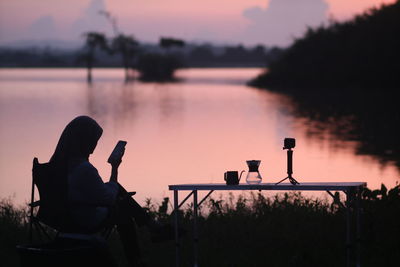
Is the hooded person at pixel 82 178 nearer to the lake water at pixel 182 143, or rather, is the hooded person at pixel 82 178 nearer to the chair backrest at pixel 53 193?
the chair backrest at pixel 53 193

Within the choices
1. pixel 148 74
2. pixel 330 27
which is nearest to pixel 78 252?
pixel 330 27

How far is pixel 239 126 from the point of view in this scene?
77.0 feet

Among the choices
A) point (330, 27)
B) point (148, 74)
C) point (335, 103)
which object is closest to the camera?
point (335, 103)

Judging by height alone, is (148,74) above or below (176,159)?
above

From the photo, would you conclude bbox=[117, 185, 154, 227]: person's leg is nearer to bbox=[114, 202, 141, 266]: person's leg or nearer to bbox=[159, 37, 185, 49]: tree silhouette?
bbox=[114, 202, 141, 266]: person's leg

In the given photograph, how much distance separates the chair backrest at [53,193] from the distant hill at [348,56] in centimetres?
3715

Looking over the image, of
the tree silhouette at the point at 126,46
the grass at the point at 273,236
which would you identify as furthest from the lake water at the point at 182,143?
the tree silhouette at the point at 126,46

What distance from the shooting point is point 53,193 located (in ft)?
17.5

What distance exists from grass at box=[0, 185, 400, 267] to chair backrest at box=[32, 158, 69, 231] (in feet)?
4.89

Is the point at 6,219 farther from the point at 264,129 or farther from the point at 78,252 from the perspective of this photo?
the point at 264,129

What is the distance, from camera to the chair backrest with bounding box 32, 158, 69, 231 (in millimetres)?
5289

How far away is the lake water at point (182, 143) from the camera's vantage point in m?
13.1

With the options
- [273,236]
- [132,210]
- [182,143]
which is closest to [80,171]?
[132,210]

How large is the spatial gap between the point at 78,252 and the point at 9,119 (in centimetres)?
2219
